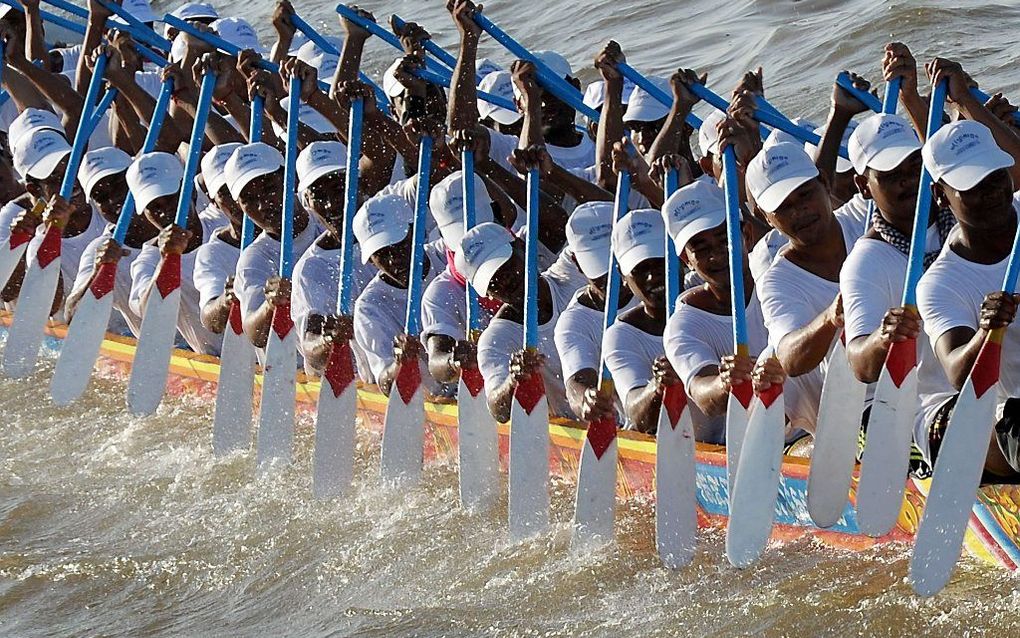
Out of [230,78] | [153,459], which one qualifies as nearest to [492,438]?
[153,459]

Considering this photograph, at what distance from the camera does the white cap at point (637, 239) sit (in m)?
5.96

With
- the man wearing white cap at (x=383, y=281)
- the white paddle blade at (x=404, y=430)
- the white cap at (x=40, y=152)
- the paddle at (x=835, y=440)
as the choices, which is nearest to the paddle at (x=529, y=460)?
the white paddle blade at (x=404, y=430)

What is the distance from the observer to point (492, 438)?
21.1 ft

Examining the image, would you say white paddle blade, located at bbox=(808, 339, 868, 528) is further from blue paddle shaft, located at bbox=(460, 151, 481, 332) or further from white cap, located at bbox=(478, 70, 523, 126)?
white cap, located at bbox=(478, 70, 523, 126)

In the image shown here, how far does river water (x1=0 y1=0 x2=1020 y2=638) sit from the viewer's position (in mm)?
5309

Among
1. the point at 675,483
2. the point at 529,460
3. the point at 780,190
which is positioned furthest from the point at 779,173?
the point at 529,460

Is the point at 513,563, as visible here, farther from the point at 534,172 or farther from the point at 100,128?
the point at 100,128

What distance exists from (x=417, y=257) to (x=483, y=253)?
45cm

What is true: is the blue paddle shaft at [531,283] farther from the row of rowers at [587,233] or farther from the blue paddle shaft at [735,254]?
the blue paddle shaft at [735,254]

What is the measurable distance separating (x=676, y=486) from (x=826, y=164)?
1775 mm

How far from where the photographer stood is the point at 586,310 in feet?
20.5

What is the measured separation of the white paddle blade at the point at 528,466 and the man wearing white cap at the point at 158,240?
8.13 ft

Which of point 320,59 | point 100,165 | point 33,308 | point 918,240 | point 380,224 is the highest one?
point 320,59

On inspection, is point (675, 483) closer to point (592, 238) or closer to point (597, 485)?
point (597, 485)
